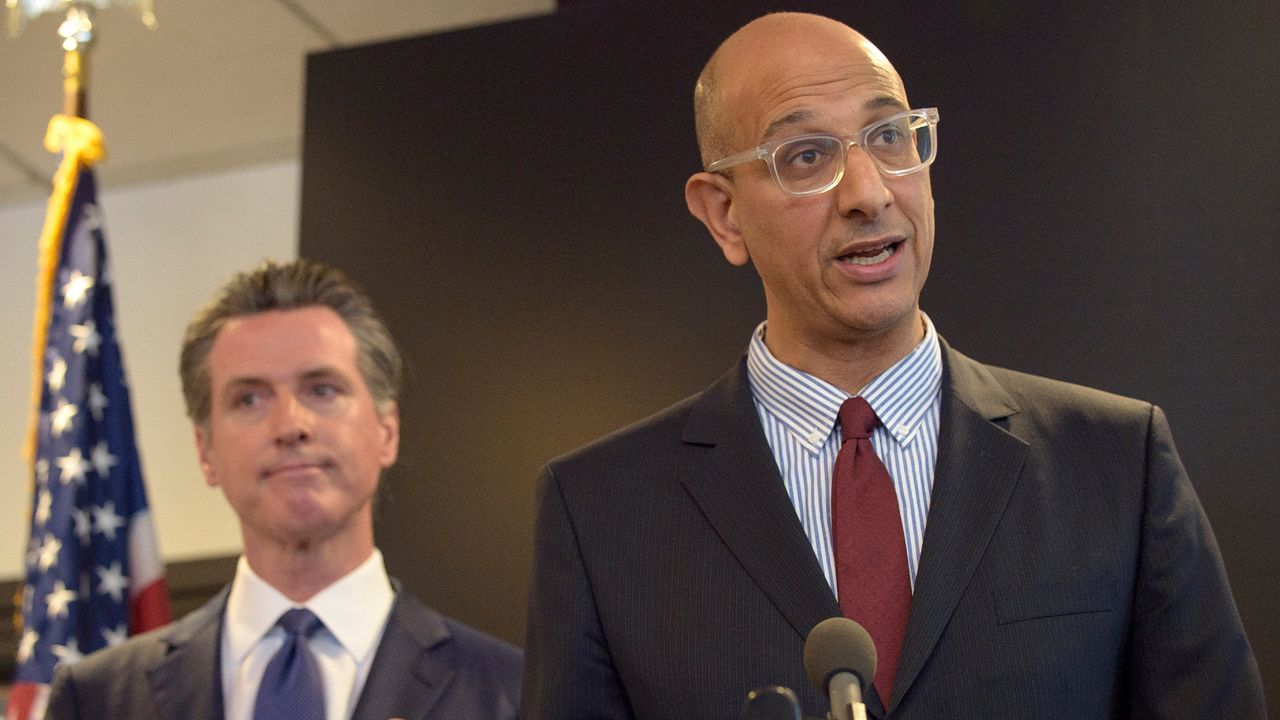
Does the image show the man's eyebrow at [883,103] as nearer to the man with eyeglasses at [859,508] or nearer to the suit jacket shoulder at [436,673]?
the man with eyeglasses at [859,508]

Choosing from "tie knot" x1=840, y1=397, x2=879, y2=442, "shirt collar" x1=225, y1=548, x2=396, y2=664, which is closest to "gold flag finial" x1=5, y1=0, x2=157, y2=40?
"shirt collar" x1=225, y1=548, x2=396, y2=664

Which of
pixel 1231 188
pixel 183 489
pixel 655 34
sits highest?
pixel 655 34

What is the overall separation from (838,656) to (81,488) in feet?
8.75

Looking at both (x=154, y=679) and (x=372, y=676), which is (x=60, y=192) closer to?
(x=154, y=679)

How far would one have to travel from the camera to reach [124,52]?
4188 millimetres

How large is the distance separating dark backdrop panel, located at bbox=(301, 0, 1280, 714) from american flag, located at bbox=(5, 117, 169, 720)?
76 cm

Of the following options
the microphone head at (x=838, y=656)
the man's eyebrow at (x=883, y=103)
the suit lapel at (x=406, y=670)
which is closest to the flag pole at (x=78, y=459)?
the suit lapel at (x=406, y=670)

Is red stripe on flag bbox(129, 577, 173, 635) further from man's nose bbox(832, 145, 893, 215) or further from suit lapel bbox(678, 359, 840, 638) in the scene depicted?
man's nose bbox(832, 145, 893, 215)

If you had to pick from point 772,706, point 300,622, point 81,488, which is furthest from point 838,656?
point 81,488

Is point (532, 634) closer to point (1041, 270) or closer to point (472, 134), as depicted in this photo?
point (1041, 270)

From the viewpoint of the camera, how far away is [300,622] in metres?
2.43

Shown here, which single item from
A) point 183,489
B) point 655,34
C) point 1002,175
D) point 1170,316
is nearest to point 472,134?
point 655,34

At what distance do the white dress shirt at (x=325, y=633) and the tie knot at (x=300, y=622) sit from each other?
0.01 metres

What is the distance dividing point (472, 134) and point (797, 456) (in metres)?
1.53
